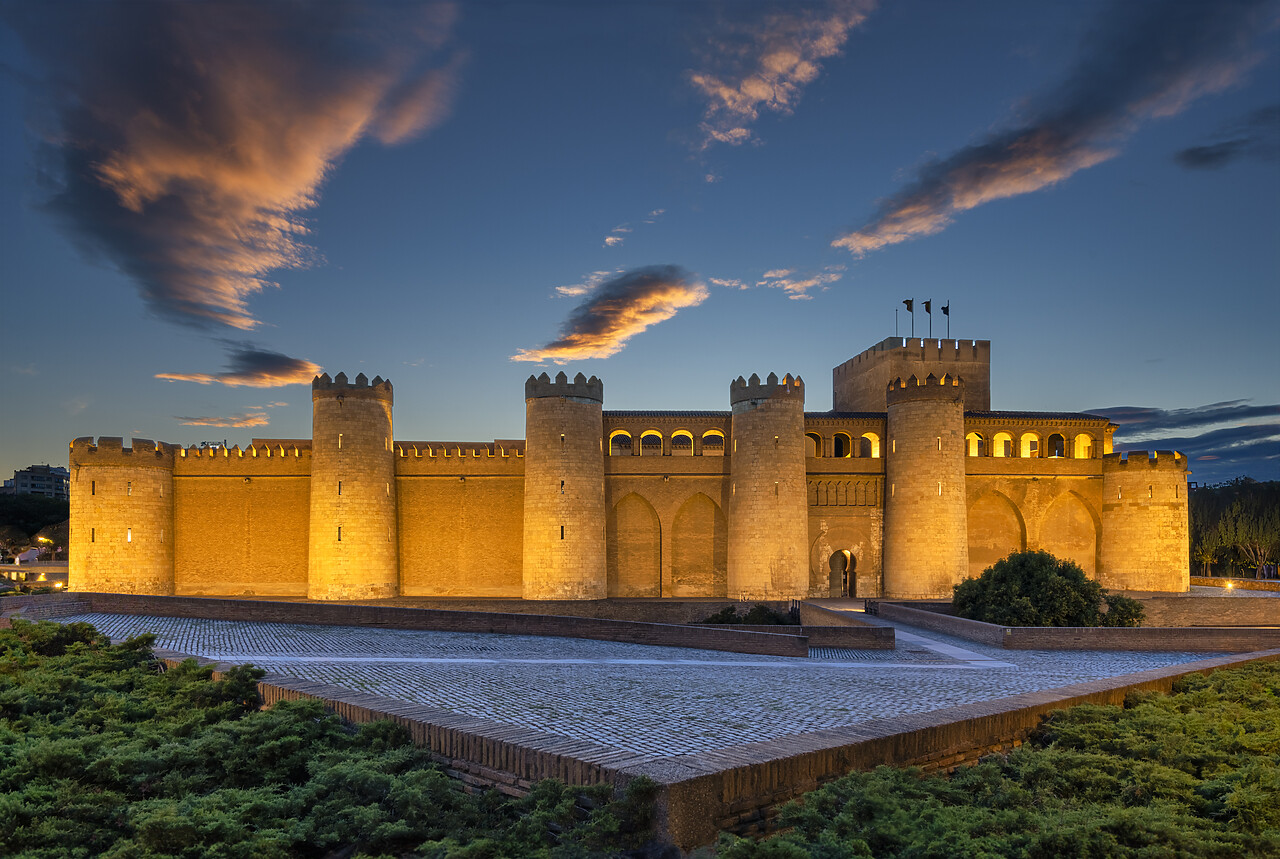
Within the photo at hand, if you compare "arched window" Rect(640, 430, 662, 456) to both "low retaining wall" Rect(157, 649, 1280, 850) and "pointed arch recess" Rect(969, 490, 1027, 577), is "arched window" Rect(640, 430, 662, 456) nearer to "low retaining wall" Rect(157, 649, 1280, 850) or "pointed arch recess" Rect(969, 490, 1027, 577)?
"pointed arch recess" Rect(969, 490, 1027, 577)

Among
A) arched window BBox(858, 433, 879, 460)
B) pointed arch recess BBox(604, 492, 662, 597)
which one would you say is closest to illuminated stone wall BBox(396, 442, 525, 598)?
pointed arch recess BBox(604, 492, 662, 597)

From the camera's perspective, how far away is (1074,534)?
25219mm

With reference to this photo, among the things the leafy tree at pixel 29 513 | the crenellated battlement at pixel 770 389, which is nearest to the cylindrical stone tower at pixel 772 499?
the crenellated battlement at pixel 770 389

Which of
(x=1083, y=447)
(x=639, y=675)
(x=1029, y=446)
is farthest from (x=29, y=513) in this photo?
(x=1083, y=447)

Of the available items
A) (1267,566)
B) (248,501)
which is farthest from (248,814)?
(1267,566)

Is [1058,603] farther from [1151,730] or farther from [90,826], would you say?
[90,826]

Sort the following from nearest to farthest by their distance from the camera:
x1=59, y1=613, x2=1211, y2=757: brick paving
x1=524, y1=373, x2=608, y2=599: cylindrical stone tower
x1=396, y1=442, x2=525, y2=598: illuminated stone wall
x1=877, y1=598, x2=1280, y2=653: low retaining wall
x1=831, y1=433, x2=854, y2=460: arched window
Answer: x1=59, y1=613, x2=1211, y2=757: brick paving, x1=877, y1=598, x2=1280, y2=653: low retaining wall, x1=524, y1=373, x2=608, y2=599: cylindrical stone tower, x1=396, y1=442, x2=525, y2=598: illuminated stone wall, x1=831, y1=433, x2=854, y2=460: arched window

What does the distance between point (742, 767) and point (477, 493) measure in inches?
807

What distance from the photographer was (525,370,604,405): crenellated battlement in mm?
22484

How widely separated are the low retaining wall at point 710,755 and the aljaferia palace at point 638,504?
1607 cm

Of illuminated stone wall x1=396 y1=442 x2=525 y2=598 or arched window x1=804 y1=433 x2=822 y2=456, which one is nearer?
illuminated stone wall x1=396 y1=442 x2=525 y2=598

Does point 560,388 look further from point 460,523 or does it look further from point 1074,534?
point 1074,534

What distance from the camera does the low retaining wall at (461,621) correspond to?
41.1 feet

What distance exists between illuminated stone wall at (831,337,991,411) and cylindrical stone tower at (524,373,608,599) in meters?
10.7
